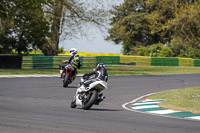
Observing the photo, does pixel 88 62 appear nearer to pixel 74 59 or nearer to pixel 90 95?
pixel 74 59

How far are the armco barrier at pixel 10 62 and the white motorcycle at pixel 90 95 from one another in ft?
94.7

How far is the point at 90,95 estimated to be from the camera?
12.3 metres

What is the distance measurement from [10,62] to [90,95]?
29.7 m

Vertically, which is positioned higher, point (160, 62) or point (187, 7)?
point (187, 7)

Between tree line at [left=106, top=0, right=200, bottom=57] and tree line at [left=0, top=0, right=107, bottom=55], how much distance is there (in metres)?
22.1

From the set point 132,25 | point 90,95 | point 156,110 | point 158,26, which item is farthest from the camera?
point 132,25

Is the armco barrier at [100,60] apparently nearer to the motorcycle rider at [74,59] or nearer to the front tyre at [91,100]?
the motorcycle rider at [74,59]

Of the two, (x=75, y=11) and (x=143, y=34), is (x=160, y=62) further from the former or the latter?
(x=143, y=34)

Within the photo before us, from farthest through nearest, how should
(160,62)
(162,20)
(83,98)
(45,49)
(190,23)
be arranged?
1. (162,20)
2. (190,23)
3. (160,62)
4. (45,49)
5. (83,98)

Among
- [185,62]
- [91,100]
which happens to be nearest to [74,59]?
[91,100]

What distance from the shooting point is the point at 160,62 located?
58406mm

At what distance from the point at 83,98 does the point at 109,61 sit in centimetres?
4126

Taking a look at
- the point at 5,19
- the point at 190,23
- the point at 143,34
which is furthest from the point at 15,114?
the point at 143,34

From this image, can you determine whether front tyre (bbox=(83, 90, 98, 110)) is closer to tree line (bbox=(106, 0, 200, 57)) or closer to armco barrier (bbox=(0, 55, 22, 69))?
armco barrier (bbox=(0, 55, 22, 69))
